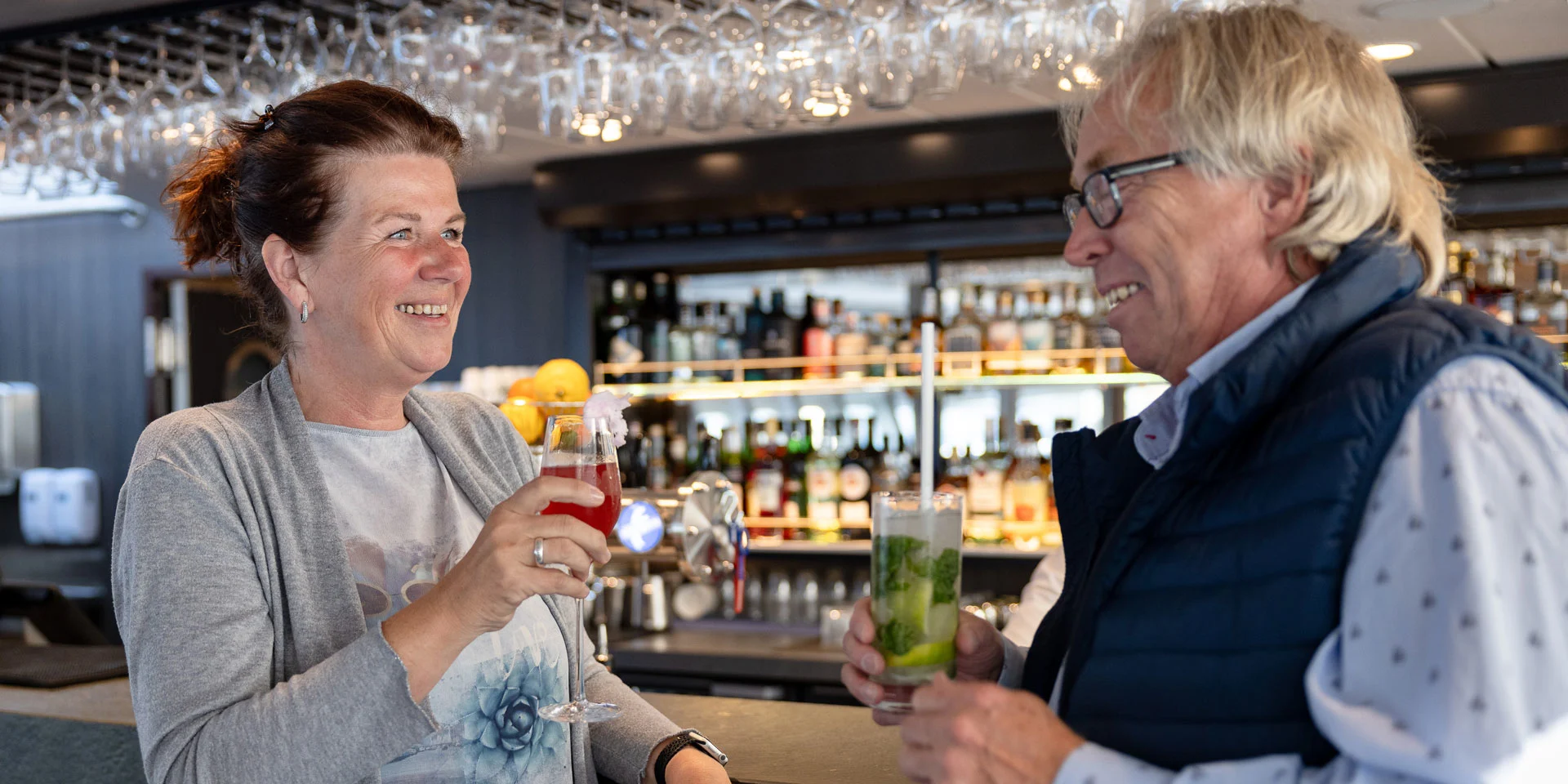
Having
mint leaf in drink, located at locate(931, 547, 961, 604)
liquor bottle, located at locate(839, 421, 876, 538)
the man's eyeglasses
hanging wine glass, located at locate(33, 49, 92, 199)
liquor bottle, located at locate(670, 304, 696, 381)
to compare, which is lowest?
liquor bottle, located at locate(839, 421, 876, 538)

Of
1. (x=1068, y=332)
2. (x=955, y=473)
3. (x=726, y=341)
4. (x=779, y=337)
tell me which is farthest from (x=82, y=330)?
(x=1068, y=332)

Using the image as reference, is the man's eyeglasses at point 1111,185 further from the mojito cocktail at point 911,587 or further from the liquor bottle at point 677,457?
the liquor bottle at point 677,457

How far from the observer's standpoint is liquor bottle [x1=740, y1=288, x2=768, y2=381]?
5066 mm

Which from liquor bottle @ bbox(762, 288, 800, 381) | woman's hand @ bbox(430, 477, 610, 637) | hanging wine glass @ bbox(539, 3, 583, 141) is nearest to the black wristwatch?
woman's hand @ bbox(430, 477, 610, 637)

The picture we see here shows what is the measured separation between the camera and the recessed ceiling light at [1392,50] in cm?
345

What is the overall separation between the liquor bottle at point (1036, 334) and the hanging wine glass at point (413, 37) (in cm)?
222

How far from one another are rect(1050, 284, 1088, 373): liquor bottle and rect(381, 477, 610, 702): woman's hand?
3369mm

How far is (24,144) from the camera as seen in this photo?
426 cm

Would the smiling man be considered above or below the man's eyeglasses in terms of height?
below

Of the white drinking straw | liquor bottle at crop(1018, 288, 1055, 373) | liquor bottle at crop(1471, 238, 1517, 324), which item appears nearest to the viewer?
the white drinking straw

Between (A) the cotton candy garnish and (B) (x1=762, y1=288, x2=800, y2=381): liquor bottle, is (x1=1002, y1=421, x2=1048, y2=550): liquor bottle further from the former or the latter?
(A) the cotton candy garnish

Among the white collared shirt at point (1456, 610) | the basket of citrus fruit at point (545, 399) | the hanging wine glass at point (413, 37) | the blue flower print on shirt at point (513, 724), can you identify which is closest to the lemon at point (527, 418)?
the basket of citrus fruit at point (545, 399)

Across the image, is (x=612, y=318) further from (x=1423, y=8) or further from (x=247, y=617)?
(x=247, y=617)

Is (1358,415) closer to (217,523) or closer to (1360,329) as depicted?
(1360,329)
